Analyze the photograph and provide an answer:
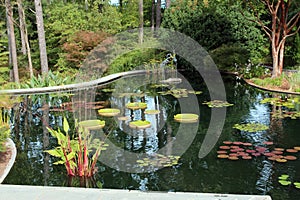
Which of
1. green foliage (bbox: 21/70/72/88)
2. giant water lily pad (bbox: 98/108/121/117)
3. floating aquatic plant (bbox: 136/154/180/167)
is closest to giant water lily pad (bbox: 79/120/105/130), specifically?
giant water lily pad (bbox: 98/108/121/117)

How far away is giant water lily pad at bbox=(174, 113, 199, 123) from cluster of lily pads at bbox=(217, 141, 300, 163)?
71.7 inches

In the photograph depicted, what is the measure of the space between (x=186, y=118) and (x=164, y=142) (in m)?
1.73

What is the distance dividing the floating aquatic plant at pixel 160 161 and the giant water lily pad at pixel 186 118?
2358 millimetres

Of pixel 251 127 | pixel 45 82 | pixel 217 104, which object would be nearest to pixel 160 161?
pixel 251 127

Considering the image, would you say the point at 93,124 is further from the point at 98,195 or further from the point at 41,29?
the point at 41,29

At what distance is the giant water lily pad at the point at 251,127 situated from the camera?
→ 23.4ft

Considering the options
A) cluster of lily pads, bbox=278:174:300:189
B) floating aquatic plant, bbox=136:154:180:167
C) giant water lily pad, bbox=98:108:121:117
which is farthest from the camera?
giant water lily pad, bbox=98:108:121:117

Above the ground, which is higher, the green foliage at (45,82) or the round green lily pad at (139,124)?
the green foliage at (45,82)

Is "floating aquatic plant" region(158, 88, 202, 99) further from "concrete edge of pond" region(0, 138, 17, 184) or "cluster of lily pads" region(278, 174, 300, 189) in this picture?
"cluster of lily pads" region(278, 174, 300, 189)

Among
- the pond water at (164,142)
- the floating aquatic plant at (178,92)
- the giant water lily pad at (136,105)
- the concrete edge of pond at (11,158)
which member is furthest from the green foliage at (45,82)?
the concrete edge of pond at (11,158)

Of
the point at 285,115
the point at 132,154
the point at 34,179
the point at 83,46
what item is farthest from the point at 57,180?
the point at 83,46

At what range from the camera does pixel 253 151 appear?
584 centimetres

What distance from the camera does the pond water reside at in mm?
4781

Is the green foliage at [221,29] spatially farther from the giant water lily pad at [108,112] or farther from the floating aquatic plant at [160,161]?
the floating aquatic plant at [160,161]
